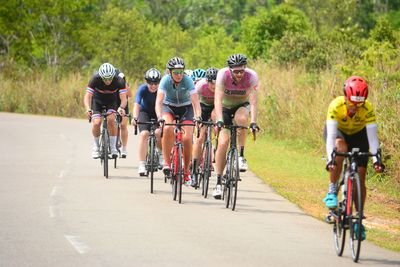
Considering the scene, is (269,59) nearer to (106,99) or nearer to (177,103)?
(106,99)

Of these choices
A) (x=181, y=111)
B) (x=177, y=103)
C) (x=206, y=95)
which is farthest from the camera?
(x=206, y=95)

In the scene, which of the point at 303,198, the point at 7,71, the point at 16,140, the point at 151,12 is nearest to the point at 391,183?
the point at 303,198

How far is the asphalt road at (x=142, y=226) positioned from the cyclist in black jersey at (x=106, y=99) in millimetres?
723

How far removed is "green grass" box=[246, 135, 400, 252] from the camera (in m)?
15.3

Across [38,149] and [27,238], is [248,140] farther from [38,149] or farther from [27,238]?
[27,238]

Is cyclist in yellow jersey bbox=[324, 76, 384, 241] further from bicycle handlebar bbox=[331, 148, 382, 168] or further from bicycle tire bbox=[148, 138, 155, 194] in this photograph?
bicycle tire bbox=[148, 138, 155, 194]

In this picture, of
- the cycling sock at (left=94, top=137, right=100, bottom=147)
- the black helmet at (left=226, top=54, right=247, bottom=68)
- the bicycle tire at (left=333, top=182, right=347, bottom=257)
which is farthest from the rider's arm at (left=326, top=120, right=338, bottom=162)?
the cycling sock at (left=94, top=137, right=100, bottom=147)

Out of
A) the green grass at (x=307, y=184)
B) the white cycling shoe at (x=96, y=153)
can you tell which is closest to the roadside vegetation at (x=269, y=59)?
the green grass at (x=307, y=184)

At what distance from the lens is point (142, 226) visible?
13.9 meters

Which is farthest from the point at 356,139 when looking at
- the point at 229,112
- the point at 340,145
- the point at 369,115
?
the point at 229,112

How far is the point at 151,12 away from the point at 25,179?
81.1 meters

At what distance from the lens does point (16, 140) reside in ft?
100

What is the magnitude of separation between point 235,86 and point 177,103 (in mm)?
1551

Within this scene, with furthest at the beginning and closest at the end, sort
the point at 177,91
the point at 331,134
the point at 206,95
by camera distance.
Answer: the point at 206,95 < the point at 177,91 < the point at 331,134
